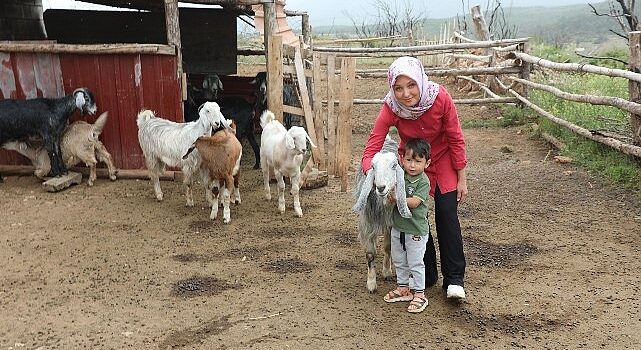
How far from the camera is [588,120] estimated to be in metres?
8.45

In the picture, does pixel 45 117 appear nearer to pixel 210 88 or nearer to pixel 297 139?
pixel 210 88

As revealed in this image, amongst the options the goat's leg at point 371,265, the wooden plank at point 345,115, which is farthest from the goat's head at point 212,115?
the goat's leg at point 371,265

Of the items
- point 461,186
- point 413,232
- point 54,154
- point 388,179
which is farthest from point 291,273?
point 54,154

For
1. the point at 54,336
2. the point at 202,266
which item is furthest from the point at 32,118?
the point at 54,336

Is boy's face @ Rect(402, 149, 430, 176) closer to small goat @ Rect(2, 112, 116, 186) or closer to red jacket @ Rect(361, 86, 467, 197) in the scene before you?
red jacket @ Rect(361, 86, 467, 197)

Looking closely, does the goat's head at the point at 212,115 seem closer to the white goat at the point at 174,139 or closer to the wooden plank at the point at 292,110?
the white goat at the point at 174,139

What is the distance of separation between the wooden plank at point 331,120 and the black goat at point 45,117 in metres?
2.93

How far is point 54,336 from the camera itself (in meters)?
3.73

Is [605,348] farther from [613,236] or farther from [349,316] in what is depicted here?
[613,236]

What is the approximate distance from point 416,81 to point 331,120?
371 cm

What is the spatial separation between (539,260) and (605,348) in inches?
54.8

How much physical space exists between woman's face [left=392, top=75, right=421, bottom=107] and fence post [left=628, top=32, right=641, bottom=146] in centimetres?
429

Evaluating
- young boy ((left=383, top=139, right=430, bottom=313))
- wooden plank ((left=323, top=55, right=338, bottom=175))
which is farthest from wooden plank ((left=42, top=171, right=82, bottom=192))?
young boy ((left=383, top=139, right=430, bottom=313))

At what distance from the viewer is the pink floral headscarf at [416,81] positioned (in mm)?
3457
